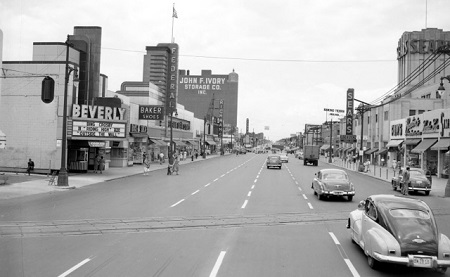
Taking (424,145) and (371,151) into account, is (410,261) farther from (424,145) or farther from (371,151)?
(371,151)

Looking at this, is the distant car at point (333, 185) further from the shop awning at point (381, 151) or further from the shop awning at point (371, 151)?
the shop awning at point (371, 151)

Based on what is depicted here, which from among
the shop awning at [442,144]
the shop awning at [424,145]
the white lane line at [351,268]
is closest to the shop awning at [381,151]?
the shop awning at [424,145]

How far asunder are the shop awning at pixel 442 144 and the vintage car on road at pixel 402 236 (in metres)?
32.0

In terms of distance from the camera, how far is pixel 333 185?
20.3 meters

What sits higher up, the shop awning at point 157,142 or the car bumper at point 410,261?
the shop awning at point 157,142

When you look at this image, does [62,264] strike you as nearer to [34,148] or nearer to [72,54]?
[34,148]

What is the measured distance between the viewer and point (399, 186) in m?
25.8

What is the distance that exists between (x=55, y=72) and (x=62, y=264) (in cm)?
2945

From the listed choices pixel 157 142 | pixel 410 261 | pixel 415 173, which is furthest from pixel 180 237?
pixel 157 142

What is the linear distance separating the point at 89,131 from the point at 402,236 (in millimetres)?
31153

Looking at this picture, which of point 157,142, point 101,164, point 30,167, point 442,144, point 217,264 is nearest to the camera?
point 217,264

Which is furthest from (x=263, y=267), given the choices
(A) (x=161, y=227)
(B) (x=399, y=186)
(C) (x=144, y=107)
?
(C) (x=144, y=107)

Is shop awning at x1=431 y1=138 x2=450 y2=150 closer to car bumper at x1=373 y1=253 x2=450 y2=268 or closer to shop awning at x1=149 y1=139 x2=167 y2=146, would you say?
car bumper at x1=373 y1=253 x2=450 y2=268

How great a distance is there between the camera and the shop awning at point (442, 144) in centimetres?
3737
